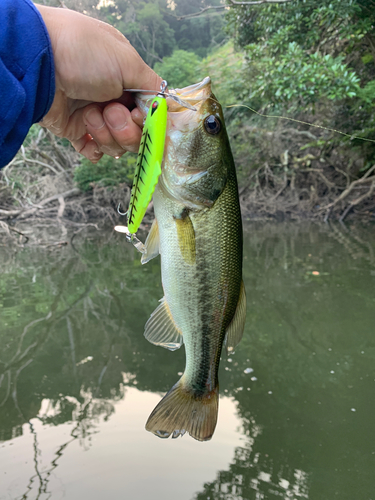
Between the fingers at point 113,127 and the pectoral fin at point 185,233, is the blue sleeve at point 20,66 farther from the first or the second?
the pectoral fin at point 185,233

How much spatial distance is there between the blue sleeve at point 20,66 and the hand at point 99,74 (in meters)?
0.08

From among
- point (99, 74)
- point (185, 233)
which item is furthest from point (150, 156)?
point (99, 74)

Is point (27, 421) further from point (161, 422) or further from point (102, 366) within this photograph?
point (161, 422)

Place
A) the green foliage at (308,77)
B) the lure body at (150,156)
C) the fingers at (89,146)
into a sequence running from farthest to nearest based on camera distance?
the green foliage at (308,77) → the fingers at (89,146) → the lure body at (150,156)

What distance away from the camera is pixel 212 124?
1.35 metres

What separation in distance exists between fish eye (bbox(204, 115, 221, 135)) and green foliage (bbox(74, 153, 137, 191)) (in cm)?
1300

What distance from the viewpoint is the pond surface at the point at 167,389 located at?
216 centimetres

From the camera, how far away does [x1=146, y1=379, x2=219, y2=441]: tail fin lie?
1.40 m

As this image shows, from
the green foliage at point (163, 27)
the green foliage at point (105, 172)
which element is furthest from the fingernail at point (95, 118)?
the green foliage at point (163, 27)

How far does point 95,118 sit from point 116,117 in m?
0.14

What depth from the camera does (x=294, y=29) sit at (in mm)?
9141

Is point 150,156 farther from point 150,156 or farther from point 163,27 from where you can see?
point 163,27

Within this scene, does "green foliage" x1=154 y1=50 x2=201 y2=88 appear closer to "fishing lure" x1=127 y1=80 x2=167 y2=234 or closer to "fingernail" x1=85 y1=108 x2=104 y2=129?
"fingernail" x1=85 y1=108 x2=104 y2=129

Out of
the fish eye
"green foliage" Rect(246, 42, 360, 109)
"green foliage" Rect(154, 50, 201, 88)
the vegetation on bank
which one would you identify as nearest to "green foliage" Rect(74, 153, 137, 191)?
the vegetation on bank
